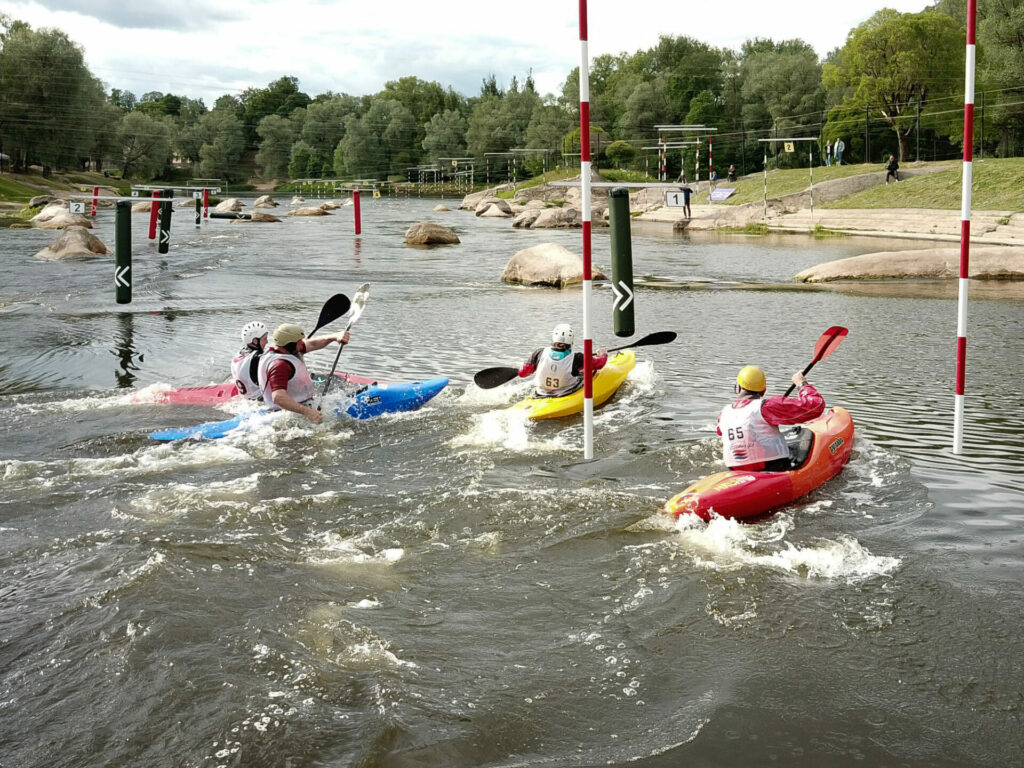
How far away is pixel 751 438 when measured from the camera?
6.59m

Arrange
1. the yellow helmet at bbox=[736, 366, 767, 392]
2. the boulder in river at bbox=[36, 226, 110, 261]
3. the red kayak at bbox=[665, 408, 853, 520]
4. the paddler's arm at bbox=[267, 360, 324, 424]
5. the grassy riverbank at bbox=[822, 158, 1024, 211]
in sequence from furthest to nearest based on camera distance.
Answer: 1. the grassy riverbank at bbox=[822, 158, 1024, 211]
2. the boulder in river at bbox=[36, 226, 110, 261]
3. the paddler's arm at bbox=[267, 360, 324, 424]
4. the yellow helmet at bbox=[736, 366, 767, 392]
5. the red kayak at bbox=[665, 408, 853, 520]

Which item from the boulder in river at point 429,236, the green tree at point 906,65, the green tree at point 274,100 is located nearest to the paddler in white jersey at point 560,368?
the boulder in river at point 429,236

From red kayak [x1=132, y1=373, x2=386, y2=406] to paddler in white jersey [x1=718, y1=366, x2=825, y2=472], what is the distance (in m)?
4.30

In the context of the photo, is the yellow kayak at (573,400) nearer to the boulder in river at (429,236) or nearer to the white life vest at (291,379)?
the white life vest at (291,379)

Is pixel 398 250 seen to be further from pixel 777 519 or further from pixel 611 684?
pixel 611 684

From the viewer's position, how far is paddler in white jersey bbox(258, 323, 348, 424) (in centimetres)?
861

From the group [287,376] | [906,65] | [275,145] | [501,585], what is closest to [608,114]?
[275,145]

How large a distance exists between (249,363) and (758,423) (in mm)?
4870

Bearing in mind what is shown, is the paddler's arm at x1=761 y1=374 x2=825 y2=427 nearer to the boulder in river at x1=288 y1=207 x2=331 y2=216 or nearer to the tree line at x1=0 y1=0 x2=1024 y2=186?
the tree line at x1=0 y1=0 x2=1024 y2=186

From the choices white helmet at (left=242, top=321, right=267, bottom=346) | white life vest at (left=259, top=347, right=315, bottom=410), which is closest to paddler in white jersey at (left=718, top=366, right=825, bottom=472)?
white life vest at (left=259, top=347, right=315, bottom=410)

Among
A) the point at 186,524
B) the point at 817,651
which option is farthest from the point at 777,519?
the point at 186,524

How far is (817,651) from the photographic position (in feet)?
14.9

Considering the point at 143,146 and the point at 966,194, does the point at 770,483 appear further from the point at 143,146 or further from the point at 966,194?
the point at 143,146

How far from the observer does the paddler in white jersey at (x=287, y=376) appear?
28.2 feet
